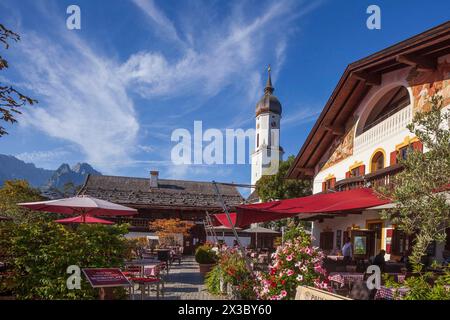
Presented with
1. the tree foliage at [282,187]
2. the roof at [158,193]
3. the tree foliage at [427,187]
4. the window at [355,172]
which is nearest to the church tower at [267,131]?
the roof at [158,193]

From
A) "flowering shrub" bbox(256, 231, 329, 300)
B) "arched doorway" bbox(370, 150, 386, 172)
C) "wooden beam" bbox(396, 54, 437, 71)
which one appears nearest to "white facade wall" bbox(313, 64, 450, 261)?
"arched doorway" bbox(370, 150, 386, 172)

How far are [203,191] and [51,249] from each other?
34747 millimetres

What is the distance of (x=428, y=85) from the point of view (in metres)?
11.8

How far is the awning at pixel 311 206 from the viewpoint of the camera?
A: 8773 millimetres

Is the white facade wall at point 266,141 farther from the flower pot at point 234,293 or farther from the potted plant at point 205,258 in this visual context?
the flower pot at point 234,293

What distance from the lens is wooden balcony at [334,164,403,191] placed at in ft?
37.1

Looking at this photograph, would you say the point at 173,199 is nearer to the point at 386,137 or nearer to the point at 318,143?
the point at 318,143

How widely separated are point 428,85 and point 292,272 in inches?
312

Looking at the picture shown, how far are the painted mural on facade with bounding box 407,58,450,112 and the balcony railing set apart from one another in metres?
0.56

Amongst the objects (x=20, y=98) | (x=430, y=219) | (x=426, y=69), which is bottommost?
(x=430, y=219)

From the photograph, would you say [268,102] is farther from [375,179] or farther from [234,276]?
[234,276]

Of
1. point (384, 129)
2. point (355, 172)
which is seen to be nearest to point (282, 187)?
point (355, 172)

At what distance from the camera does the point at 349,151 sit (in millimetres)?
16969

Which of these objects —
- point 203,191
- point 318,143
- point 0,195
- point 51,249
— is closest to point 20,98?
point 51,249
